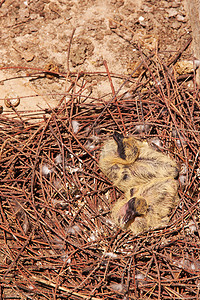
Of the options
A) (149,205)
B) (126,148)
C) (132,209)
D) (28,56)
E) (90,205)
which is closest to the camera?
(132,209)

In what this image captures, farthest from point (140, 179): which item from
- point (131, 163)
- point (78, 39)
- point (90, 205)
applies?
point (78, 39)

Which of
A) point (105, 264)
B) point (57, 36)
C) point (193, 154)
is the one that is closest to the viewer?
point (105, 264)

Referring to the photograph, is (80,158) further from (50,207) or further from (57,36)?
(57,36)

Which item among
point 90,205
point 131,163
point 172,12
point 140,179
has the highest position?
point 172,12

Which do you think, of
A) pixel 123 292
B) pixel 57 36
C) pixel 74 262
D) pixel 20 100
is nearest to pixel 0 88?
pixel 20 100

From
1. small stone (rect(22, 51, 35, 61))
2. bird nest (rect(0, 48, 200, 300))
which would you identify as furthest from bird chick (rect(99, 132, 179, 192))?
small stone (rect(22, 51, 35, 61))

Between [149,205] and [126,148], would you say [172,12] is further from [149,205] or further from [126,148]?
[149,205]

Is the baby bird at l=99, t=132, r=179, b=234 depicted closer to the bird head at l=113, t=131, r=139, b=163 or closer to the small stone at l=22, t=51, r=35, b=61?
the bird head at l=113, t=131, r=139, b=163
